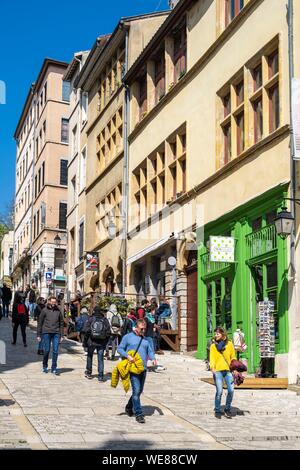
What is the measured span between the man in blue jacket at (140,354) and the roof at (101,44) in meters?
21.1

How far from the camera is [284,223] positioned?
648 inches

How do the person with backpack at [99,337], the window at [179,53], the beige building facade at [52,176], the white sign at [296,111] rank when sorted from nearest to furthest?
1. the white sign at [296,111]
2. the person with backpack at [99,337]
3. the window at [179,53]
4. the beige building facade at [52,176]

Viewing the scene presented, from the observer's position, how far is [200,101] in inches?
930

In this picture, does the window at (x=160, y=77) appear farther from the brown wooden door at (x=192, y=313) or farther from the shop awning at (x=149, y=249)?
the brown wooden door at (x=192, y=313)

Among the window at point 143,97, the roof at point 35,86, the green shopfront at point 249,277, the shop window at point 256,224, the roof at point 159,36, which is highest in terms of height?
the roof at point 35,86

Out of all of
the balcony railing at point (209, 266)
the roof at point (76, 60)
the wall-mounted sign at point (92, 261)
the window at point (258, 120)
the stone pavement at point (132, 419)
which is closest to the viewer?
the stone pavement at point (132, 419)

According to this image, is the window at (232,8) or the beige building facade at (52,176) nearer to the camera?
the window at (232,8)

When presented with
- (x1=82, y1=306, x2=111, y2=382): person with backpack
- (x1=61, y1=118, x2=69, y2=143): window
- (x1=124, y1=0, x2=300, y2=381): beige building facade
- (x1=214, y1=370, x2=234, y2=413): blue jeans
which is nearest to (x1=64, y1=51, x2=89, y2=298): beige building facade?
(x1=124, y1=0, x2=300, y2=381): beige building facade

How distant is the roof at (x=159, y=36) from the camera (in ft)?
83.3

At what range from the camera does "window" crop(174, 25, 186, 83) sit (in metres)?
25.9

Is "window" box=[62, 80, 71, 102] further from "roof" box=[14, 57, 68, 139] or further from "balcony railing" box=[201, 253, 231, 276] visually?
"balcony railing" box=[201, 253, 231, 276]

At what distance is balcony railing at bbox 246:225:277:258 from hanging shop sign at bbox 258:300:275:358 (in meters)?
1.44

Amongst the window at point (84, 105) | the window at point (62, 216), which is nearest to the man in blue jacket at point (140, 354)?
the window at point (84, 105)

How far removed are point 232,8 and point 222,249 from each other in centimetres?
723
